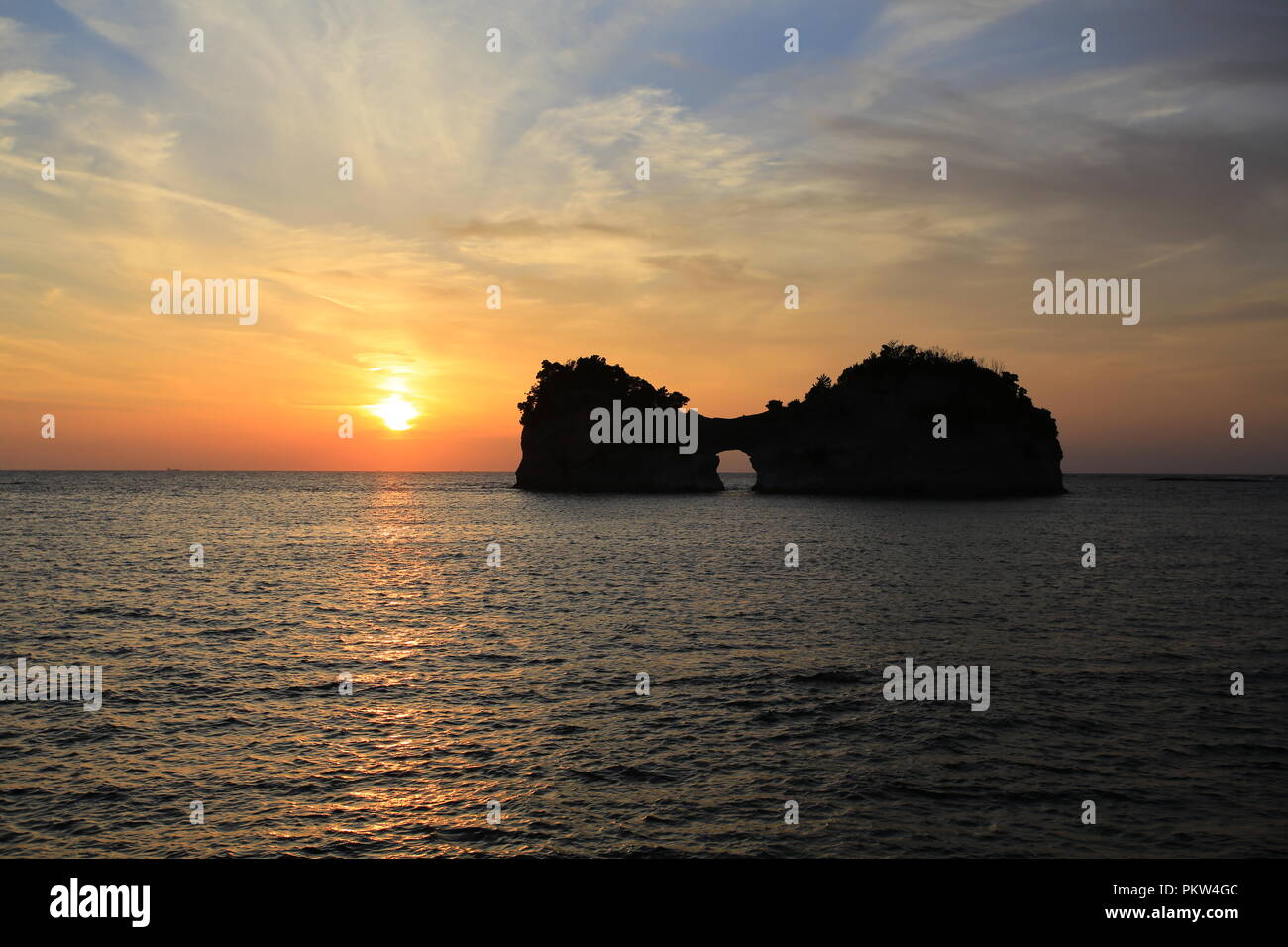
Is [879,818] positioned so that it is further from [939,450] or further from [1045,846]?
[939,450]

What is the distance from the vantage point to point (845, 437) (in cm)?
12712

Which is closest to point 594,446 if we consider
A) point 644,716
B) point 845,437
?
point 845,437

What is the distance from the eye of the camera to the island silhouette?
404ft

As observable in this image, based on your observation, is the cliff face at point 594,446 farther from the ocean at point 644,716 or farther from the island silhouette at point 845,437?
the ocean at point 644,716

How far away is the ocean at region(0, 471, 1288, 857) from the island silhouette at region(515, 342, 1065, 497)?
85.1m

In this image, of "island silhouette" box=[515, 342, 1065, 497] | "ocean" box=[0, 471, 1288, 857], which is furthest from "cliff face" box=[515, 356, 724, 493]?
"ocean" box=[0, 471, 1288, 857]

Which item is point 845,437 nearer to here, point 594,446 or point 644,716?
point 594,446

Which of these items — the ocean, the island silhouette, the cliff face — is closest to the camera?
the ocean

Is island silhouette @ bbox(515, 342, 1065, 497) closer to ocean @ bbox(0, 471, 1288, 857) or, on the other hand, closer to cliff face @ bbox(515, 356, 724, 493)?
cliff face @ bbox(515, 356, 724, 493)

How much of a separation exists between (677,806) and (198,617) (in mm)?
22607

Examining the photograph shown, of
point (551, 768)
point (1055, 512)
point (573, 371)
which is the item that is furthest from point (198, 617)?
point (573, 371)

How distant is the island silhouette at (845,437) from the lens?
123000 mm

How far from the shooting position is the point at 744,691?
18.4 metres

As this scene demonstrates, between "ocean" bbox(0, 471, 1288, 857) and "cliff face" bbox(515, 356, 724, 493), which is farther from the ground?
"cliff face" bbox(515, 356, 724, 493)
